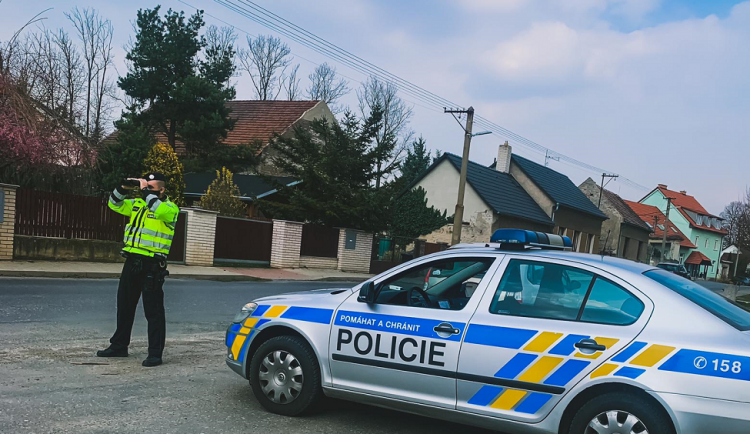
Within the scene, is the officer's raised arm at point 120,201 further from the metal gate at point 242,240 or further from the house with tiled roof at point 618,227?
the house with tiled roof at point 618,227

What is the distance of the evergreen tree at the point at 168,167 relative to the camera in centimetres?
2284

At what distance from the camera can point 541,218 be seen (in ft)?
128

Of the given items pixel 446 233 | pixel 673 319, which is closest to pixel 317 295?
pixel 673 319

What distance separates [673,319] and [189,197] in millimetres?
25962

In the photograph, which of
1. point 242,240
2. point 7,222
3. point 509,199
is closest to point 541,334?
point 7,222

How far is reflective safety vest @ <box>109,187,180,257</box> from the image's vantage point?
5844 mm

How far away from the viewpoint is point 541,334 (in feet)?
12.8

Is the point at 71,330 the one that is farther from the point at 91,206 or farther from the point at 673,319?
the point at 91,206

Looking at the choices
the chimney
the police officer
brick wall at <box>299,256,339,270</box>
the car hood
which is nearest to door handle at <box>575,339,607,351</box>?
the car hood

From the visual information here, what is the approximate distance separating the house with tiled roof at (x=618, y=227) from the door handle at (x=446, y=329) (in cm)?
5148

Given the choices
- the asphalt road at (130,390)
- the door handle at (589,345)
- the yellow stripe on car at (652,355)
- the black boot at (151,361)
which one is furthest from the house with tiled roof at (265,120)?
the yellow stripe on car at (652,355)

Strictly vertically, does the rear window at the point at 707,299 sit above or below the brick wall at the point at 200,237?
Answer: above

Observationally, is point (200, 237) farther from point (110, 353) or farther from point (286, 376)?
point (286, 376)

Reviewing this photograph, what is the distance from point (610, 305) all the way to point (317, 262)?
19664mm
